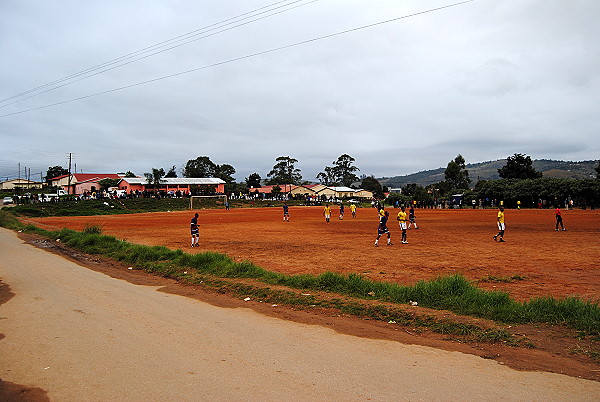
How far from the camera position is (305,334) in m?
6.68

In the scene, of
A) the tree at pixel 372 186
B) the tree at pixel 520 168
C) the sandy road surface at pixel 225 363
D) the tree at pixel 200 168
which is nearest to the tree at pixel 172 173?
the tree at pixel 200 168

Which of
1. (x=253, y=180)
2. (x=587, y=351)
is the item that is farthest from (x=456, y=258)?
(x=253, y=180)

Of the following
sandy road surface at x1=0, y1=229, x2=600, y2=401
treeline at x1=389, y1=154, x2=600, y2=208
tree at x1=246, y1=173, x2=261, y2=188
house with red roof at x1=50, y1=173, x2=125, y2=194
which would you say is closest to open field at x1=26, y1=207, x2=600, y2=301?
sandy road surface at x1=0, y1=229, x2=600, y2=401

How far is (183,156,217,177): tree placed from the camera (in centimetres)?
13000

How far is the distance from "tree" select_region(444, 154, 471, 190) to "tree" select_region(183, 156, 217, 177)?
70.8 meters

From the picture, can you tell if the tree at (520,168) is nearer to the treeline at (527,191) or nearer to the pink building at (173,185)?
the treeline at (527,191)

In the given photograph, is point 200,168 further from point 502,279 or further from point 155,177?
point 502,279

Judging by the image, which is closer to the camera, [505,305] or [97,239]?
[505,305]

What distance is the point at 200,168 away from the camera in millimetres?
130750

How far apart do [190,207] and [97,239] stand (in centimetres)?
5438

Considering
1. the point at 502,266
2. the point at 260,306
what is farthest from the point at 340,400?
the point at 502,266

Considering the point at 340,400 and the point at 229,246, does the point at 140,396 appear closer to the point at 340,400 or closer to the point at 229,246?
the point at 340,400

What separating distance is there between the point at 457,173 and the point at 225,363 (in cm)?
10495

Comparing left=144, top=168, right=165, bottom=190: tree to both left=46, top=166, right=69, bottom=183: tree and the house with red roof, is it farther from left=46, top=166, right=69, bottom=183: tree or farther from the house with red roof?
left=46, top=166, right=69, bottom=183: tree
